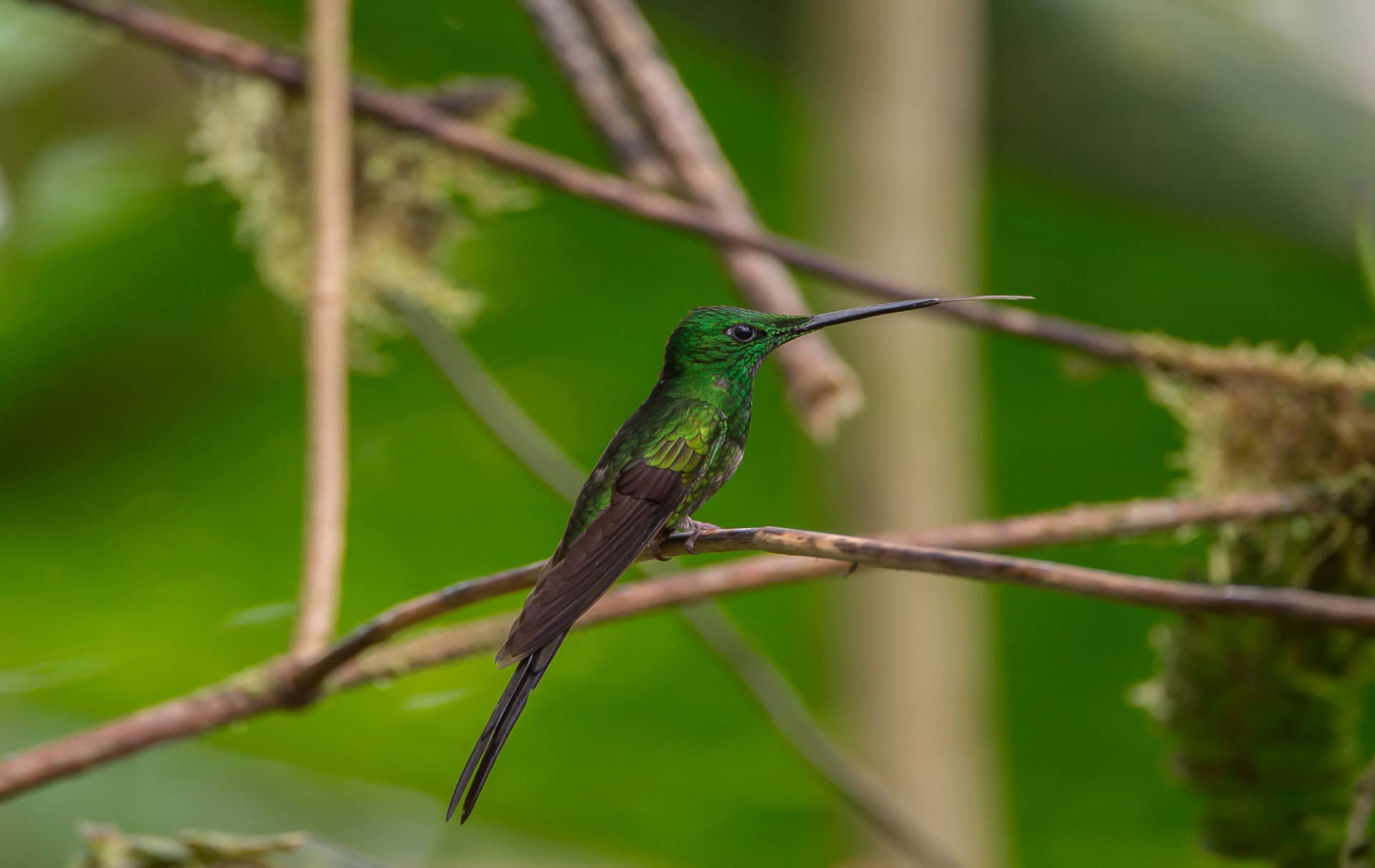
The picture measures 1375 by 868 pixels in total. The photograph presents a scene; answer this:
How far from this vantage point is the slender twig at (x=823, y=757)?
3.11 ft

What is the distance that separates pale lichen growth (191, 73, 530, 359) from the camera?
1.36m

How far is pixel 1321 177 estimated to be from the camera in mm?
2031

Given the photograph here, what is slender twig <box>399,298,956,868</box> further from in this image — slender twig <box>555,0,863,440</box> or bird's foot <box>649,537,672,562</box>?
bird's foot <box>649,537,672,562</box>

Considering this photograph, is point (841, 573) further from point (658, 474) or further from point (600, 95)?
point (600, 95)

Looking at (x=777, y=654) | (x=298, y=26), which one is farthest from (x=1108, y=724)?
(x=298, y=26)

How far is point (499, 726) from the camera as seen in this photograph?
0.33 m

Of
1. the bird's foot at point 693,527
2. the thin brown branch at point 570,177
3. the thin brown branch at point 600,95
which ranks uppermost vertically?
the thin brown branch at point 600,95

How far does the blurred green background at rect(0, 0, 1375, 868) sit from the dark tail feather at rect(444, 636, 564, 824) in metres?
1.78

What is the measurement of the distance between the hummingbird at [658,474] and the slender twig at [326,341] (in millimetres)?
275

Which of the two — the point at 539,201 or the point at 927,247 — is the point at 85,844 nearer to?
the point at 927,247

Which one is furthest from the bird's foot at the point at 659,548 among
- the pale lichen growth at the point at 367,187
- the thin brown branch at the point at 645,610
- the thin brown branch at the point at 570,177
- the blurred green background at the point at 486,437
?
the blurred green background at the point at 486,437

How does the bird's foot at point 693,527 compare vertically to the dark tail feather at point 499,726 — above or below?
above

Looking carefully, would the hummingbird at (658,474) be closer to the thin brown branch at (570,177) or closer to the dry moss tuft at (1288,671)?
the thin brown branch at (570,177)

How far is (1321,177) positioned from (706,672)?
1.36m
